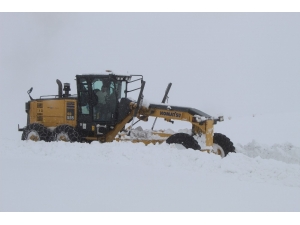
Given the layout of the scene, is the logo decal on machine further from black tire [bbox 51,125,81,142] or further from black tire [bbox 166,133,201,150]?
black tire [bbox 51,125,81,142]

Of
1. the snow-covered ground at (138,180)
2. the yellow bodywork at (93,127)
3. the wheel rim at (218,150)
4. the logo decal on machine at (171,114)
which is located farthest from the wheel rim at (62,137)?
the wheel rim at (218,150)

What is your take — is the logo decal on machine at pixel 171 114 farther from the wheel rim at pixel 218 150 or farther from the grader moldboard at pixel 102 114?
the wheel rim at pixel 218 150

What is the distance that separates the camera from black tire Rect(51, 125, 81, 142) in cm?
1154

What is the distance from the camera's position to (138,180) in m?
6.65

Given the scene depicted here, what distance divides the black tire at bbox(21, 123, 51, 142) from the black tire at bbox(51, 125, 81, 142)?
351 mm

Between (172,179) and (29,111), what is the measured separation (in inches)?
287

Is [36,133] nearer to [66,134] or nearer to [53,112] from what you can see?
[53,112]

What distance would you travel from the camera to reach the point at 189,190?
6.25 metres

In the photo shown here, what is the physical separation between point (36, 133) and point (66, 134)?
3.15 ft

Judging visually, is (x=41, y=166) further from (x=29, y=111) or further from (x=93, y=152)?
(x=29, y=111)

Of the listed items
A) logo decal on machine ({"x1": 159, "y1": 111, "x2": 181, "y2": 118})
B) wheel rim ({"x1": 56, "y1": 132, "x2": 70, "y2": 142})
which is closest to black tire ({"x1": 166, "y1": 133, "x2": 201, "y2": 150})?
logo decal on machine ({"x1": 159, "y1": 111, "x2": 181, "y2": 118})

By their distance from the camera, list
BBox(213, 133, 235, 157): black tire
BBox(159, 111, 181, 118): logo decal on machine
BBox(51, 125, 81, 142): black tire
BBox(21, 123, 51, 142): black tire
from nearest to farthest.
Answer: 1. BBox(159, 111, 181, 118): logo decal on machine
2. BBox(213, 133, 235, 157): black tire
3. BBox(51, 125, 81, 142): black tire
4. BBox(21, 123, 51, 142): black tire

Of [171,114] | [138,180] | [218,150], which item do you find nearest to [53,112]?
[171,114]

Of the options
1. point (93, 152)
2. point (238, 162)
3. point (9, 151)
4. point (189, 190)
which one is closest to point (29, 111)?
point (9, 151)
